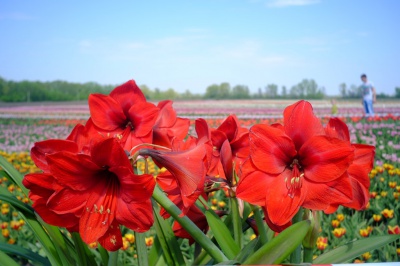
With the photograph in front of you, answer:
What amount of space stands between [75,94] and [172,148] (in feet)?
101

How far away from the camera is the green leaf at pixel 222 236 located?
3.78 ft

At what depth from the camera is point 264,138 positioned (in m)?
1.02

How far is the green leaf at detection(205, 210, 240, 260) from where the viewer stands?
1151 millimetres

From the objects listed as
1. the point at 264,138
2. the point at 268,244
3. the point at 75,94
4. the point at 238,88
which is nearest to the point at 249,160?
the point at 264,138

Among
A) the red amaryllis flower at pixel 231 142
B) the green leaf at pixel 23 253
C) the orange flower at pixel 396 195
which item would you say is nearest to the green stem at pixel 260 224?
the red amaryllis flower at pixel 231 142

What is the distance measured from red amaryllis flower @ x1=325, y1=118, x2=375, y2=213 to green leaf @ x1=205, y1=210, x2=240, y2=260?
304 millimetres

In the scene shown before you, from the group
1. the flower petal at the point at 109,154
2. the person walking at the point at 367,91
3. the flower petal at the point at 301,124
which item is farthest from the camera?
the person walking at the point at 367,91

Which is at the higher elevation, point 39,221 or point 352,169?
point 352,169

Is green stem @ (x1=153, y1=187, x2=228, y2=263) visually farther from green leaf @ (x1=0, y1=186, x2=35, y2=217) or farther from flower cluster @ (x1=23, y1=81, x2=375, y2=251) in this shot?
green leaf @ (x1=0, y1=186, x2=35, y2=217)

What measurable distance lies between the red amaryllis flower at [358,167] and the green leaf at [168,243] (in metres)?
0.50

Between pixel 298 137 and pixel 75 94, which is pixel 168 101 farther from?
pixel 75 94

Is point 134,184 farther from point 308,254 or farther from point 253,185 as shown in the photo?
point 308,254

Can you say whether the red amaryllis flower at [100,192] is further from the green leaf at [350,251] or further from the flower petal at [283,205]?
the green leaf at [350,251]

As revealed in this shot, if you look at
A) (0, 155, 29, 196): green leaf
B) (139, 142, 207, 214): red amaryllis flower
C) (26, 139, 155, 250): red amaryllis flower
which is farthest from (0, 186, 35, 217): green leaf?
(139, 142, 207, 214): red amaryllis flower
